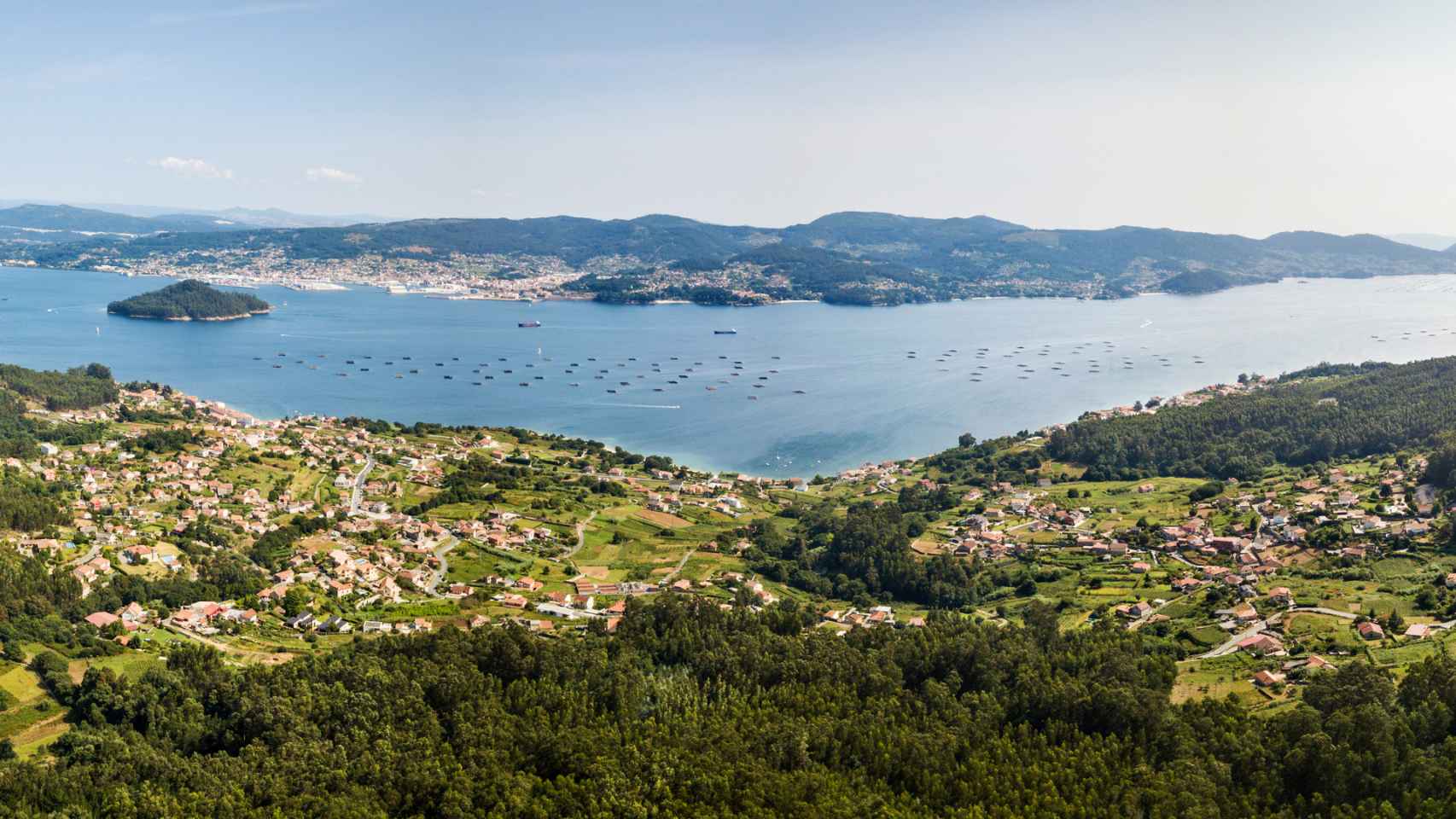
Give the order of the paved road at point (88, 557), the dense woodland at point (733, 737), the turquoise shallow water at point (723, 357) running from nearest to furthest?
1. the dense woodland at point (733, 737)
2. the paved road at point (88, 557)
3. the turquoise shallow water at point (723, 357)

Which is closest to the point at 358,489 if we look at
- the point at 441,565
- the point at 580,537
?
the point at 441,565

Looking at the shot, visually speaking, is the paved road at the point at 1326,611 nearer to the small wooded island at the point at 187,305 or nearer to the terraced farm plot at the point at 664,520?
the terraced farm plot at the point at 664,520

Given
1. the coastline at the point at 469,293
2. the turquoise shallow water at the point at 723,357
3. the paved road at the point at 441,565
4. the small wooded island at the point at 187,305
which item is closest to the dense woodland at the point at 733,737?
the paved road at the point at 441,565

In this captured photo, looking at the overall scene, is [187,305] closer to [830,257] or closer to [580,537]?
[580,537]

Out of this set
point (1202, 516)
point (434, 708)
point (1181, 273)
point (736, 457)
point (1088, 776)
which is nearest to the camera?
point (1088, 776)

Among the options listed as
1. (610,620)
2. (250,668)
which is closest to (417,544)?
(610,620)

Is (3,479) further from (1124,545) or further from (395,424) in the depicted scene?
(1124,545)
